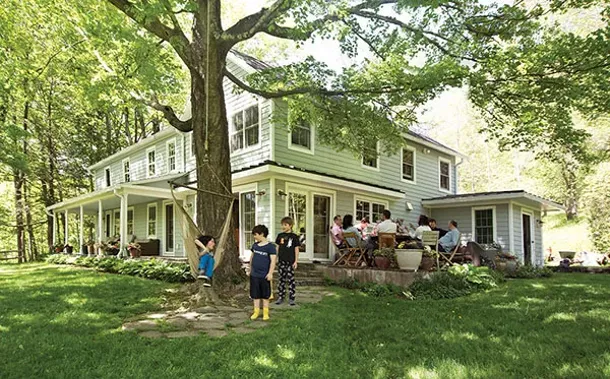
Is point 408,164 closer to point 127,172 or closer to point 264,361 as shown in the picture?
point 264,361

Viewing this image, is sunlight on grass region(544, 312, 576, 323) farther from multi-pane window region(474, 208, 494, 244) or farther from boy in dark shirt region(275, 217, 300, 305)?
multi-pane window region(474, 208, 494, 244)

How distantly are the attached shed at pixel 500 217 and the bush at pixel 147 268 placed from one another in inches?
396

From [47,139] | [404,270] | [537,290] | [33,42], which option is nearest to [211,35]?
[404,270]

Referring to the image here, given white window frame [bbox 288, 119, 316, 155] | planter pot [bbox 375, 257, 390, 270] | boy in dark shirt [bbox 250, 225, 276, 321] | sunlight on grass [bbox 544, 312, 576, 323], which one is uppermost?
white window frame [bbox 288, 119, 316, 155]

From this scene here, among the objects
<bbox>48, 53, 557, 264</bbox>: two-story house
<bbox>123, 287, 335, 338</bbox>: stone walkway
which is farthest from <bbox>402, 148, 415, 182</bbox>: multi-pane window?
<bbox>123, 287, 335, 338</bbox>: stone walkway

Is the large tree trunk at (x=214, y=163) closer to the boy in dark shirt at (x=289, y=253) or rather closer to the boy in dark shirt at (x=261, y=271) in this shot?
the boy in dark shirt at (x=289, y=253)

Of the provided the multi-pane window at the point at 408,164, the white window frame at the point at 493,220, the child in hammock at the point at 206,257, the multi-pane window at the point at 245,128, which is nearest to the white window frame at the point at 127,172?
the multi-pane window at the point at 245,128

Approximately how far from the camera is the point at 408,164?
15.7 meters

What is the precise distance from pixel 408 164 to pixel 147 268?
32.8ft

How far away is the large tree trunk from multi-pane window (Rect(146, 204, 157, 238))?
10.0m

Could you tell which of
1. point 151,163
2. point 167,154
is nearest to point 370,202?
point 167,154

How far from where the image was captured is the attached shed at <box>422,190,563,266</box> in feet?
45.9

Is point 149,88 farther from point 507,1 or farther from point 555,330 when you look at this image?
point 555,330

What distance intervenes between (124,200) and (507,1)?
1195 cm
